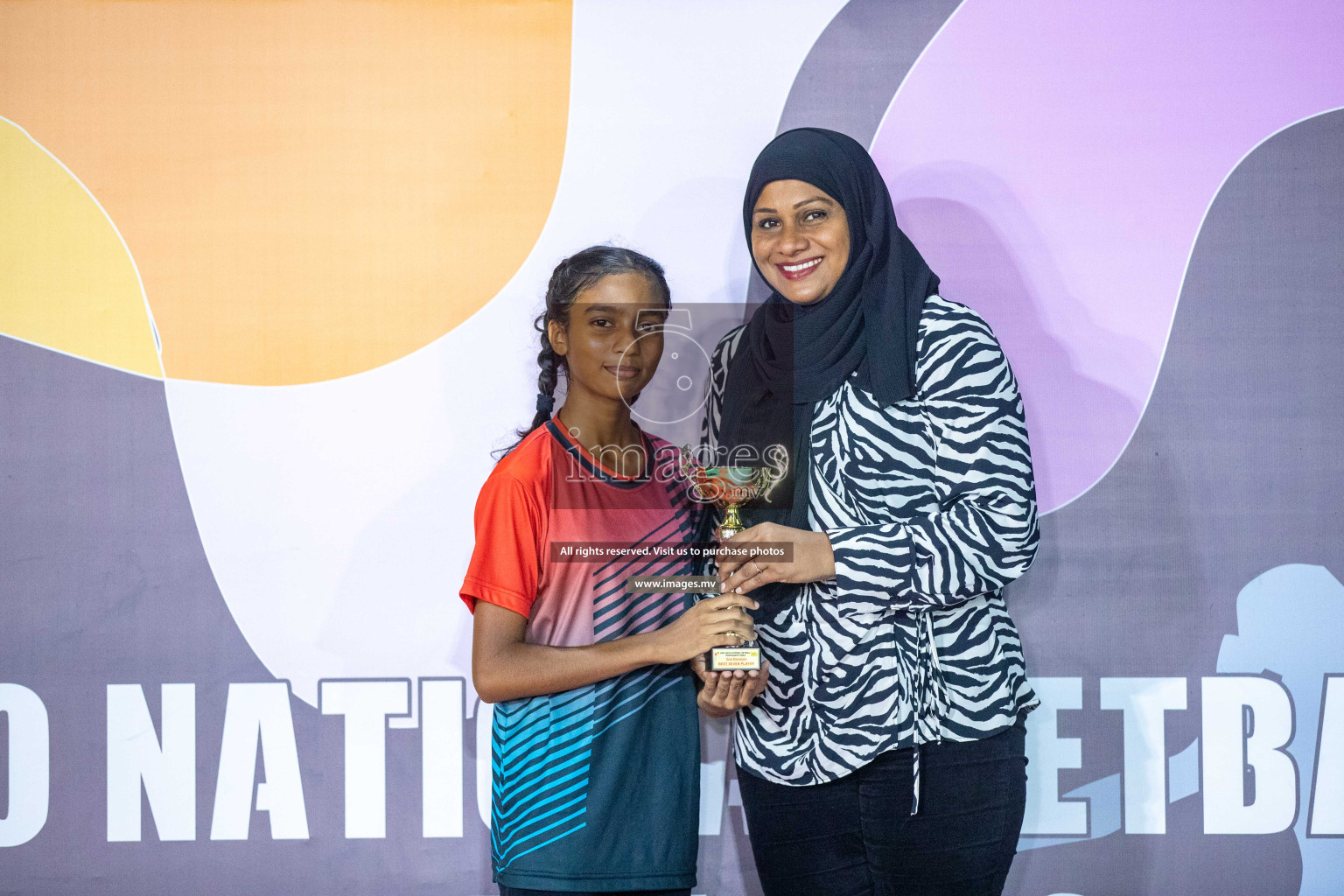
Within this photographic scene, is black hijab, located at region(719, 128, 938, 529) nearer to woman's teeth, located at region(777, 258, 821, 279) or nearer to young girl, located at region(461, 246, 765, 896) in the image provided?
woman's teeth, located at region(777, 258, 821, 279)

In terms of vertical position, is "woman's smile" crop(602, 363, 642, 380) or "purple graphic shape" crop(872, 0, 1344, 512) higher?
"purple graphic shape" crop(872, 0, 1344, 512)

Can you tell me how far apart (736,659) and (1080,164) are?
4.86ft

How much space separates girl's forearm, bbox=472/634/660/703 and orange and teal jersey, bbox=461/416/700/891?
0.05 m

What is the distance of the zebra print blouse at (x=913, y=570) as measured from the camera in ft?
5.11

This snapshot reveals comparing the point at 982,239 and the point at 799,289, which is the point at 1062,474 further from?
the point at 799,289

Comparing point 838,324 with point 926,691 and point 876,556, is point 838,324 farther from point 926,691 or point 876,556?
point 926,691

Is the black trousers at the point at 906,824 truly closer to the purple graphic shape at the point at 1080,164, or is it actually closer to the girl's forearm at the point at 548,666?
the girl's forearm at the point at 548,666

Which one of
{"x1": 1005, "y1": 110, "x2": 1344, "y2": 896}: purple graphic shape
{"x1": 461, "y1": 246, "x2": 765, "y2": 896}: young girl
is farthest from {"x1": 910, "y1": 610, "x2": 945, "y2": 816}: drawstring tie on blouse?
{"x1": 1005, "y1": 110, "x2": 1344, "y2": 896}: purple graphic shape

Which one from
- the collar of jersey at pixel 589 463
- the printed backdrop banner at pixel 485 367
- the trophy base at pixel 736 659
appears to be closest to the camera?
the trophy base at pixel 736 659

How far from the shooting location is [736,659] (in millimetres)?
1538

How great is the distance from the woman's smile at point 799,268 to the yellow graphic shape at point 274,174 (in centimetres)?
76

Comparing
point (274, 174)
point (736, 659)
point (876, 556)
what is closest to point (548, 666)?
point (736, 659)

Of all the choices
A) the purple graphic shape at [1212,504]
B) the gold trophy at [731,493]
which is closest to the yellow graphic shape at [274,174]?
the gold trophy at [731,493]

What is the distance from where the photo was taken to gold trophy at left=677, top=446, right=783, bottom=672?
60.7 inches
